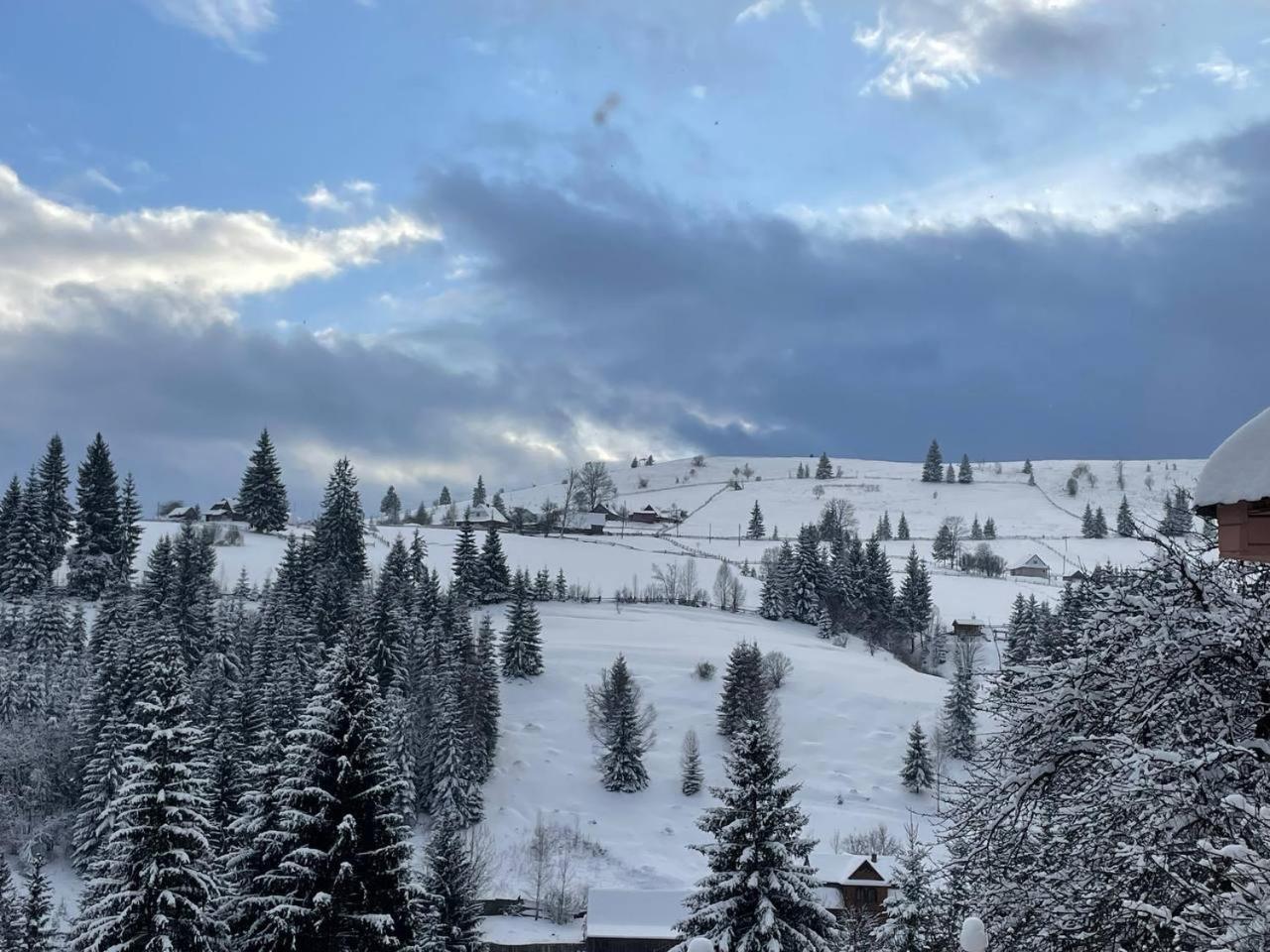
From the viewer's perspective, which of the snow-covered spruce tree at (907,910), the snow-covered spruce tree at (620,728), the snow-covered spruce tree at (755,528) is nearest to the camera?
the snow-covered spruce tree at (907,910)

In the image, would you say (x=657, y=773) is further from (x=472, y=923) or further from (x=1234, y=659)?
(x=1234, y=659)

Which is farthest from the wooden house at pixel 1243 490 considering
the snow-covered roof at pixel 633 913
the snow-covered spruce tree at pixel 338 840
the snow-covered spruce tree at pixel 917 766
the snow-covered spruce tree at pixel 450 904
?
the snow-covered spruce tree at pixel 917 766

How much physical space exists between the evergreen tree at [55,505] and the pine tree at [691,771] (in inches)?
2292

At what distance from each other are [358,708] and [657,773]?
137 feet

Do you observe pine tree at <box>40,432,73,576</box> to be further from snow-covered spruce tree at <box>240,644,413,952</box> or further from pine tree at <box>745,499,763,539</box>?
pine tree at <box>745,499,763,539</box>

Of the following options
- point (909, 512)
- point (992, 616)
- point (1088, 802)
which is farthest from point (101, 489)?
point (909, 512)

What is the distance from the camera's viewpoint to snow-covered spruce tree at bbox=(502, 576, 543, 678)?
228ft

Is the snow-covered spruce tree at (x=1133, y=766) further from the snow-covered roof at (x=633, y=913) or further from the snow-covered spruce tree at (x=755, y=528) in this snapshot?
the snow-covered spruce tree at (x=755, y=528)

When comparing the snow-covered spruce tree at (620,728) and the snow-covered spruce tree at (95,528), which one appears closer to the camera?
the snow-covered spruce tree at (620,728)

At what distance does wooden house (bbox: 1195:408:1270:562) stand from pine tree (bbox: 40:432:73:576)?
9338 centimetres

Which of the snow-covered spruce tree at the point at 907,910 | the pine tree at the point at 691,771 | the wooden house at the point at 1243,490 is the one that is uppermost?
the wooden house at the point at 1243,490

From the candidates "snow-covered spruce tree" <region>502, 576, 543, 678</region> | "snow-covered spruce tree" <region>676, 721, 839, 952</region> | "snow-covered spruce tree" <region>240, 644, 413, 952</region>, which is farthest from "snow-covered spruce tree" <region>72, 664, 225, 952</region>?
"snow-covered spruce tree" <region>502, 576, 543, 678</region>

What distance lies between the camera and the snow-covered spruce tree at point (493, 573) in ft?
281

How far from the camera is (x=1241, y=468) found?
6871 mm
